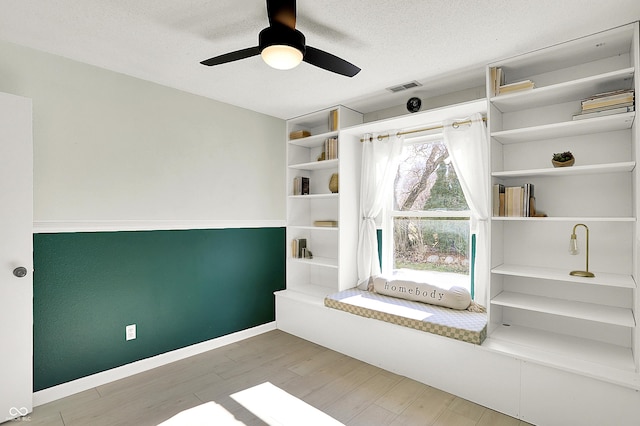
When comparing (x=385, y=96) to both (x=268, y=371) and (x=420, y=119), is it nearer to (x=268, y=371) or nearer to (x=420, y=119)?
(x=420, y=119)

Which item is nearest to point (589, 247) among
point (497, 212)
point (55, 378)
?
point (497, 212)

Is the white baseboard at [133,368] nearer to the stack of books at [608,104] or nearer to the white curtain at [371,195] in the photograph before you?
the white curtain at [371,195]

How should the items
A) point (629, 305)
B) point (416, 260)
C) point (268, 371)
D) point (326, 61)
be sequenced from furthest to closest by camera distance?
point (416, 260) < point (268, 371) < point (629, 305) < point (326, 61)

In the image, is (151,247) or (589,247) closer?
(589,247)

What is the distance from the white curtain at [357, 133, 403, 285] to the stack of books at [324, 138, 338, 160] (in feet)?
1.04

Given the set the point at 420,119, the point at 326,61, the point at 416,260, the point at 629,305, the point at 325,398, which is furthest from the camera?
the point at 416,260

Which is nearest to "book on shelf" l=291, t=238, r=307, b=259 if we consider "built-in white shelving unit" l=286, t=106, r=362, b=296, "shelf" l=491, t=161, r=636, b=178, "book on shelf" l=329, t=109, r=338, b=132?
"built-in white shelving unit" l=286, t=106, r=362, b=296

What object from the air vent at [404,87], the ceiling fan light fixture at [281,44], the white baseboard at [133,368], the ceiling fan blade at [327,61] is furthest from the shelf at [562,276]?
the white baseboard at [133,368]

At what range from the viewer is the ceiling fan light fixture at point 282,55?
5.52 ft

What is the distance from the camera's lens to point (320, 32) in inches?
83.7

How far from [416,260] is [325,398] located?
1.68m

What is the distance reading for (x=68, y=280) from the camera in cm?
248

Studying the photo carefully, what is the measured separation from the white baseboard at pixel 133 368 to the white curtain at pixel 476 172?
2.41 metres

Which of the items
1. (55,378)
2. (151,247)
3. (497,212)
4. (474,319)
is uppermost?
(497,212)
